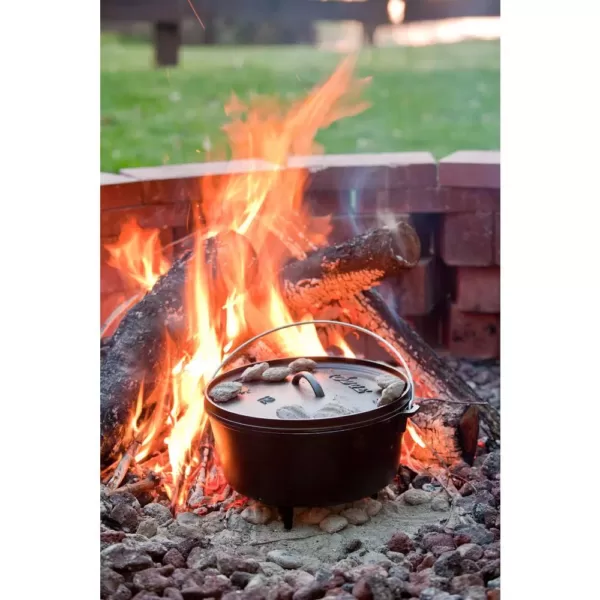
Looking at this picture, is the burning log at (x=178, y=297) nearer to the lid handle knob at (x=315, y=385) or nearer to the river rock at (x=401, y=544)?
the lid handle knob at (x=315, y=385)

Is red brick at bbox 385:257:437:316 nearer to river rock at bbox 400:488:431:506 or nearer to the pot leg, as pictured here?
river rock at bbox 400:488:431:506

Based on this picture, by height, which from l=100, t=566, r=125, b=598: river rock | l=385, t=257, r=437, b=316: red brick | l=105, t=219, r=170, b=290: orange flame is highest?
l=105, t=219, r=170, b=290: orange flame

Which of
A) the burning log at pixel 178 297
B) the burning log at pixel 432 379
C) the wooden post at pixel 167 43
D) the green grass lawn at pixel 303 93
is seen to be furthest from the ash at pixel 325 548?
the green grass lawn at pixel 303 93

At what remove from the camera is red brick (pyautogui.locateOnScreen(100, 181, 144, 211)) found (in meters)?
2.43

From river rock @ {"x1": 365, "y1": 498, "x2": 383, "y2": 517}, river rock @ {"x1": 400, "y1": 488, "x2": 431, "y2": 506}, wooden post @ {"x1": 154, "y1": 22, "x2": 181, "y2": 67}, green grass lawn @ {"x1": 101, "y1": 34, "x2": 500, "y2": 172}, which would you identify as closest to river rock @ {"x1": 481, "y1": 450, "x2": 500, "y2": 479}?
river rock @ {"x1": 400, "y1": 488, "x2": 431, "y2": 506}

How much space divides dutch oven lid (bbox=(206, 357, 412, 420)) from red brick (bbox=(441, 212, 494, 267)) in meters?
1.00

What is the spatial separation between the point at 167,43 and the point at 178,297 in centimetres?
96

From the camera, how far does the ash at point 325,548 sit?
1.50m

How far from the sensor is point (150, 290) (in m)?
2.08

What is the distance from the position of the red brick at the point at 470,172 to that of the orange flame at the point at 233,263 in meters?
0.41

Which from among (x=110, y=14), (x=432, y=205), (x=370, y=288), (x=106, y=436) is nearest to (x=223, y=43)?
(x=110, y=14)

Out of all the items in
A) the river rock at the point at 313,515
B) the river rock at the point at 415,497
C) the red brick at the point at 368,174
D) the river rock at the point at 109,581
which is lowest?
the river rock at the point at 109,581
